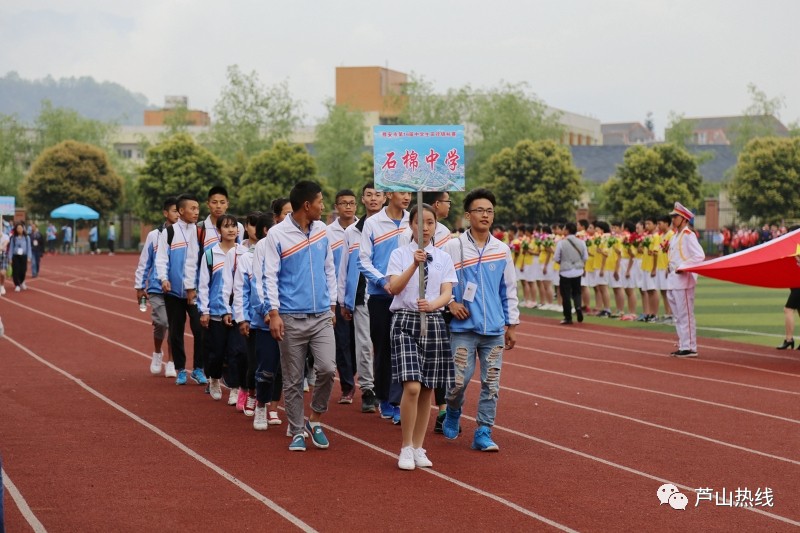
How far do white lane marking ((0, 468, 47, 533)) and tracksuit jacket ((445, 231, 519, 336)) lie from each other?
11.0 ft

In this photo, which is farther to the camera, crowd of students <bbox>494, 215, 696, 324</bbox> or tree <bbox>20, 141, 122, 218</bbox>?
tree <bbox>20, 141, 122, 218</bbox>

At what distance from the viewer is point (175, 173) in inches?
2437

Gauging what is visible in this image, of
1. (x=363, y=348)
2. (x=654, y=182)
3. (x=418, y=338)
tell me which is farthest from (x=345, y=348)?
(x=654, y=182)

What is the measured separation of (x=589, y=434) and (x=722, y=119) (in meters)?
162

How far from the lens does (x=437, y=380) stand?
332 inches

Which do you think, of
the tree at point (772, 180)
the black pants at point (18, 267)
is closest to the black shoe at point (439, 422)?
the black pants at point (18, 267)

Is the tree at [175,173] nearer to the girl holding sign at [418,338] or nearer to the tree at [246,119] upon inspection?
the tree at [246,119]

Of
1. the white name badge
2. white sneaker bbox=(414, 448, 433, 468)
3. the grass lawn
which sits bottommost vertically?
the grass lawn

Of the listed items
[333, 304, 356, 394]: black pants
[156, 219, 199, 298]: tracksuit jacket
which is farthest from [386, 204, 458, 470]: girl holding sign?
[156, 219, 199, 298]: tracksuit jacket

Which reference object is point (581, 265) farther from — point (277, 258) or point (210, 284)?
point (277, 258)

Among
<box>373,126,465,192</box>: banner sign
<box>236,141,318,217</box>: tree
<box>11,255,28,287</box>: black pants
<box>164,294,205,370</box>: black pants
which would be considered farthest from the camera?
<box>236,141,318,217</box>: tree

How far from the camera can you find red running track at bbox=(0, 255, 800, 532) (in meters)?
6.93

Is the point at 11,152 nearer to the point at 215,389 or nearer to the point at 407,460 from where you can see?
the point at 215,389

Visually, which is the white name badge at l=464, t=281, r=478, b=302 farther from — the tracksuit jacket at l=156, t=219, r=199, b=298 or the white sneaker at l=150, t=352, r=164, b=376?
the white sneaker at l=150, t=352, r=164, b=376
